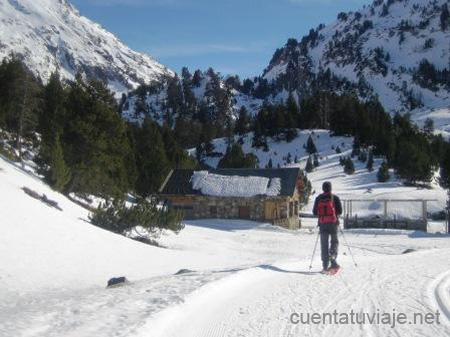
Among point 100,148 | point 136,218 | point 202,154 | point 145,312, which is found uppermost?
point 202,154

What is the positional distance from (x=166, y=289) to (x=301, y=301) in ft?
6.83

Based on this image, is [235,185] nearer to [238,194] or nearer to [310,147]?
[238,194]

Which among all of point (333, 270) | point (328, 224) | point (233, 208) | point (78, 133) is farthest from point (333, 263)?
point (233, 208)

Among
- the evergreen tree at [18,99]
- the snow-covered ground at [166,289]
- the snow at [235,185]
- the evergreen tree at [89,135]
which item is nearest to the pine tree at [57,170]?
the evergreen tree at [89,135]

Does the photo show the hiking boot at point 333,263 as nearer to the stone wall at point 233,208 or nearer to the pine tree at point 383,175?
the stone wall at point 233,208

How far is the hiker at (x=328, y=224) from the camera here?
10.3m

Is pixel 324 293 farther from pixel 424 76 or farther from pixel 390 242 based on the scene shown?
pixel 424 76

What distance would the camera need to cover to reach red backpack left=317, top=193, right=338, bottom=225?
34.2 feet

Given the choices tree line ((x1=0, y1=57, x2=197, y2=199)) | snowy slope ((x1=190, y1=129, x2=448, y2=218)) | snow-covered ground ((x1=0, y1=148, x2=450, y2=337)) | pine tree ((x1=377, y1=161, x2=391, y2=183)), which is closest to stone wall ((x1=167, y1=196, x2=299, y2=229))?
tree line ((x1=0, y1=57, x2=197, y2=199))

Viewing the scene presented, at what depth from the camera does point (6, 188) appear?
60.3 ft

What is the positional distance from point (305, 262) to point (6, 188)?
11517mm

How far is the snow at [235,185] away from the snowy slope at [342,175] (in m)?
10.4

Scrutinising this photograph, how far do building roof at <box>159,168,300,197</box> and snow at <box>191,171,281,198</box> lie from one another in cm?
8

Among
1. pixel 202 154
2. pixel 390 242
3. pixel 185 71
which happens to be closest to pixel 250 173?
pixel 390 242
